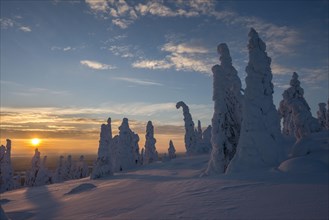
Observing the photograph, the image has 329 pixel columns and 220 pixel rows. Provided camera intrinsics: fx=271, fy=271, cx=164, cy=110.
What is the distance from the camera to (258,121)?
18.5 m

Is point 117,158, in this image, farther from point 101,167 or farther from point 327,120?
point 327,120

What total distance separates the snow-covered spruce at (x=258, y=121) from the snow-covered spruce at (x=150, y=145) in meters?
45.2

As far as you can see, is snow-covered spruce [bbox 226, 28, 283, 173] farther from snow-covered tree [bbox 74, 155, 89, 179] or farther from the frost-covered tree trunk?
snow-covered tree [bbox 74, 155, 89, 179]

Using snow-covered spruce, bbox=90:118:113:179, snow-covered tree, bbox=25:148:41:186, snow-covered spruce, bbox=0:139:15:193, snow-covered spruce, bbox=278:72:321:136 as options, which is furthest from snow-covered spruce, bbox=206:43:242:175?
snow-covered tree, bbox=25:148:41:186

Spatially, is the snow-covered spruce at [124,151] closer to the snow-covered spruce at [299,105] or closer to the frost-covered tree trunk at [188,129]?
the frost-covered tree trunk at [188,129]

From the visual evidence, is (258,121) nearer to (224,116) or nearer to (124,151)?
(224,116)

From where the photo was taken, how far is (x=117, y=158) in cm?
4978

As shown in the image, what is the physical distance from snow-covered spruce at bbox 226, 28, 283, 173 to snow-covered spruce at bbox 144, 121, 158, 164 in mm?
45194

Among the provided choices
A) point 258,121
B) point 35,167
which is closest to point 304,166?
point 258,121

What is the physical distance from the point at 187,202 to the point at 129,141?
41812 mm

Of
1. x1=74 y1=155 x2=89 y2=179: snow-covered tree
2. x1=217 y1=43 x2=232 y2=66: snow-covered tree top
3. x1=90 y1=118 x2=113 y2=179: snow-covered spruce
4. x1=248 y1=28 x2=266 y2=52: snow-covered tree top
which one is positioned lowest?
x1=74 y1=155 x2=89 y2=179: snow-covered tree

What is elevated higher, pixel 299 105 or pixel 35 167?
pixel 299 105

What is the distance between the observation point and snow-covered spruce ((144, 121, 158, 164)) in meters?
64.5

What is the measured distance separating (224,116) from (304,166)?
13254 millimetres
